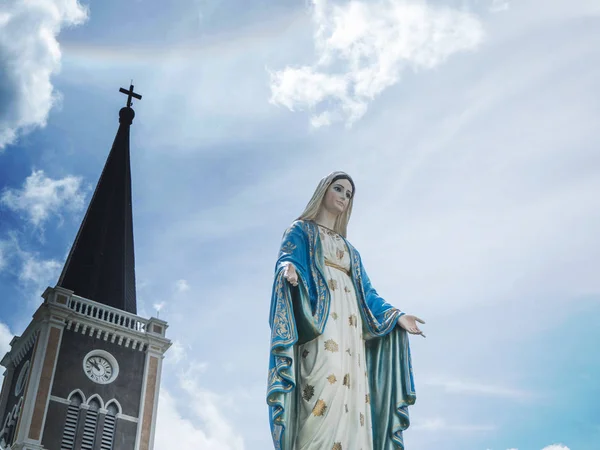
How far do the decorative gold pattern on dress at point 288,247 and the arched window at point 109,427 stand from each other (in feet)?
108

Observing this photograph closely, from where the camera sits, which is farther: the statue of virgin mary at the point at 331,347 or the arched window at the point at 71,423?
the arched window at the point at 71,423

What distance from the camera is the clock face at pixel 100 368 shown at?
38906mm

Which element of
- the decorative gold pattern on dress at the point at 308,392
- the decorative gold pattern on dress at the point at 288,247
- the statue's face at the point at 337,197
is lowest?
the decorative gold pattern on dress at the point at 308,392

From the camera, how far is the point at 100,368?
130 ft

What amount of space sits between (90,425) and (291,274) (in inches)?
1331

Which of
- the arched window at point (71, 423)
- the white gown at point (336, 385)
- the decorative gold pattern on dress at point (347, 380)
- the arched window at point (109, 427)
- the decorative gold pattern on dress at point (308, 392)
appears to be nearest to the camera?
the white gown at point (336, 385)

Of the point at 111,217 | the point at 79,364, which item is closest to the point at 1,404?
the point at 79,364

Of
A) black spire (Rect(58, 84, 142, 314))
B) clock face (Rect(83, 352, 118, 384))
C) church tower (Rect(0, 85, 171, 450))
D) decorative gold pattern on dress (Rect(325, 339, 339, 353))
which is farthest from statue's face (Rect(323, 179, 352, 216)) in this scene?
black spire (Rect(58, 84, 142, 314))

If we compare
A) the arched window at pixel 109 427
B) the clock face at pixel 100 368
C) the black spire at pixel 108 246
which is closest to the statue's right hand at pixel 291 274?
the arched window at pixel 109 427

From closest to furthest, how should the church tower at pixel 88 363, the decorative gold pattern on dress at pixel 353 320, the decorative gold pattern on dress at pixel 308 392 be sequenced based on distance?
1. the decorative gold pattern on dress at pixel 308 392
2. the decorative gold pattern on dress at pixel 353 320
3. the church tower at pixel 88 363

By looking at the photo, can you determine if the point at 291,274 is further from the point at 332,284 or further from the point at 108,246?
the point at 108,246

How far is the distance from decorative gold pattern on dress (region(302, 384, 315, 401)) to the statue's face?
1.92 m

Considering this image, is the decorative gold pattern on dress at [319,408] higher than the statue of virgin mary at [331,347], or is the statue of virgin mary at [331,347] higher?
the statue of virgin mary at [331,347]

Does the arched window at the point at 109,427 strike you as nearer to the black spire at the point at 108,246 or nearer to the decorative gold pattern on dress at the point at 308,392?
the black spire at the point at 108,246
